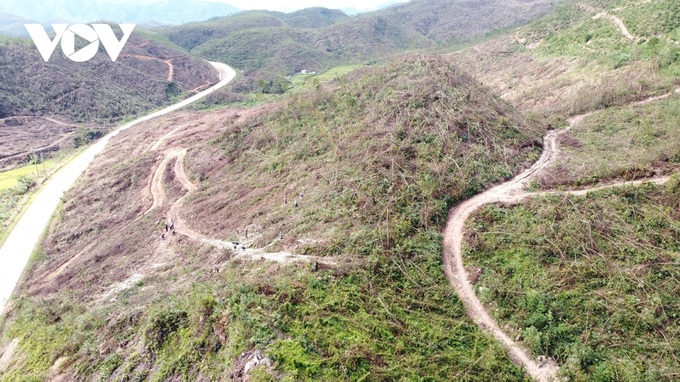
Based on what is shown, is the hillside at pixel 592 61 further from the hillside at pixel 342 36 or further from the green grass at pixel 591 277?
the hillside at pixel 342 36

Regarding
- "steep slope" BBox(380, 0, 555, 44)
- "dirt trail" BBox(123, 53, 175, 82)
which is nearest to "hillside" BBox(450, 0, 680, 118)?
"steep slope" BBox(380, 0, 555, 44)

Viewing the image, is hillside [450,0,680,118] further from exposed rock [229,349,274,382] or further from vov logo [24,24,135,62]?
vov logo [24,24,135,62]

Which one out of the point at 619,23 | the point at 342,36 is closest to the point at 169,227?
the point at 619,23

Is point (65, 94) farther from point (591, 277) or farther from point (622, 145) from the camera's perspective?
point (591, 277)

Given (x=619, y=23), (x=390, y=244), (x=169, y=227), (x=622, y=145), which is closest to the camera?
(x=390, y=244)

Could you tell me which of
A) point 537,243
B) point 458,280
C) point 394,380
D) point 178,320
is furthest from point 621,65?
point 178,320

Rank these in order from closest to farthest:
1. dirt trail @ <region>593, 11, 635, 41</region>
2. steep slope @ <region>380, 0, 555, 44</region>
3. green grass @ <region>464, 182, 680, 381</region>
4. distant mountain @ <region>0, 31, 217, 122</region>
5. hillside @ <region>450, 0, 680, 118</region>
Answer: green grass @ <region>464, 182, 680, 381</region> → hillside @ <region>450, 0, 680, 118</region> → dirt trail @ <region>593, 11, 635, 41</region> → distant mountain @ <region>0, 31, 217, 122</region> → steep slope @ <region>380, 0, 555, 44</region>

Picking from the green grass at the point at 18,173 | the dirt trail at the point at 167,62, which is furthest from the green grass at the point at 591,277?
the dirt trail at the point at 167,62
